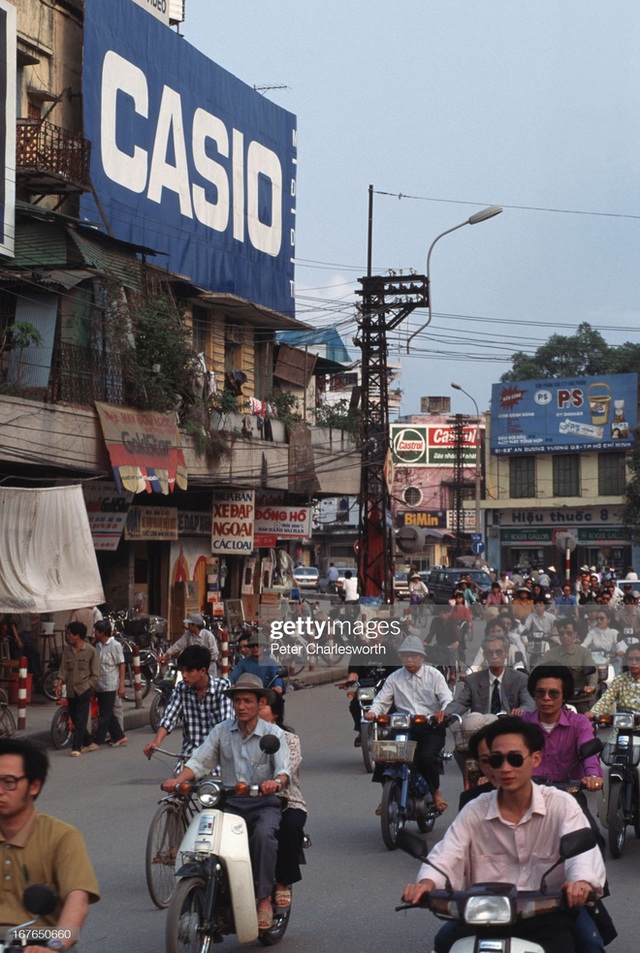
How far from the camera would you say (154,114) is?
99.5 feet

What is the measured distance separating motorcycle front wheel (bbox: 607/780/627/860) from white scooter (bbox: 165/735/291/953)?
3.80 metres

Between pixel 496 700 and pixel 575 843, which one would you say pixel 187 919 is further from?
pixel 496 700

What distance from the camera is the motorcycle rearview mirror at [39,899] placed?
14.1 ft

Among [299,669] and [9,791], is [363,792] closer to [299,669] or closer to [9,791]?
[9,791]

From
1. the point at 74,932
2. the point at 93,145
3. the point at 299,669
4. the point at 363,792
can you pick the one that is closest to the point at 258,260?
the point at 93,145

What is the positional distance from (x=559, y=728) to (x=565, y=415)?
222 ft

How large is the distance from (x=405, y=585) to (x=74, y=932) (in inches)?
2088

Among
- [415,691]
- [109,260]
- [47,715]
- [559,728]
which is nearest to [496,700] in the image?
[415,691]

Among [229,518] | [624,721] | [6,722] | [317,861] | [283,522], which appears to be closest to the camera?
[317,861]

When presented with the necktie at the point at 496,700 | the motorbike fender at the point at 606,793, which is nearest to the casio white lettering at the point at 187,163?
the necktie at the point at 496,700

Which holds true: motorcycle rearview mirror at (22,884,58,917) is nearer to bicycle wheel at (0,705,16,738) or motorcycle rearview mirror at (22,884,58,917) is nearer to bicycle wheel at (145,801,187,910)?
bicycle wheel at (145,801,187,910)

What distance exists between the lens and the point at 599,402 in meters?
73.9

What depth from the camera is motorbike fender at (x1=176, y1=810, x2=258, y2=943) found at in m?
6.84

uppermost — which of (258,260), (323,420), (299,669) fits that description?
(258,260)
